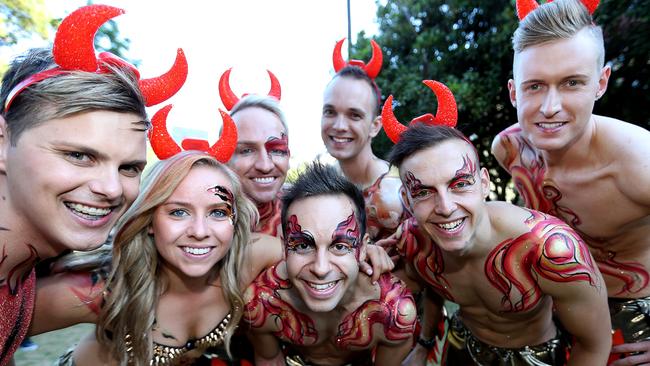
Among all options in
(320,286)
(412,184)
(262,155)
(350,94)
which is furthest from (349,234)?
(350,94)

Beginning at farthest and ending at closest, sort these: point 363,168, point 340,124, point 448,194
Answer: point 363,168, point 340,124, point 448,194

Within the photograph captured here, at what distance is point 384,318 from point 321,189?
741 millimetres

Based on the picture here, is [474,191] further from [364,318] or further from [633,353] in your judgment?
[633,353]

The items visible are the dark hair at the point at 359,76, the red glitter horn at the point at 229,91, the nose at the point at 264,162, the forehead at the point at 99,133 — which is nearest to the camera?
the forehead at the point at 99,133

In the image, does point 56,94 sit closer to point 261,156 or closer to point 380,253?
point 261,156

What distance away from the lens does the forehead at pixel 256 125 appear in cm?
305

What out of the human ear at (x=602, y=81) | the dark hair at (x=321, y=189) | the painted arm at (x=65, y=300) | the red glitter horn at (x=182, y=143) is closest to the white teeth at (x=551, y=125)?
the human ear at (x=602, y=81)

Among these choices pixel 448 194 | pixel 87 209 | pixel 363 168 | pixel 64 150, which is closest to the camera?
pixel 64 150

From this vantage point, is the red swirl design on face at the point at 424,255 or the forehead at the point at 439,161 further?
the red swirl design on face at the point at 424,255

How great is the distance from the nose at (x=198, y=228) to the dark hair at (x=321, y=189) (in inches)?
16.3

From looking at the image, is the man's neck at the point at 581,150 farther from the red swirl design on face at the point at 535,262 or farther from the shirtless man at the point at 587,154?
the red swirl design on face at the point at 535,262

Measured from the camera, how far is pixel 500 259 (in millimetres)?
2295

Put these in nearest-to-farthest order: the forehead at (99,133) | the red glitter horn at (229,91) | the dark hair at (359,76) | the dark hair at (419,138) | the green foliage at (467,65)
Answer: the forehead at (99,133) < the dark hair at (419,138) < the red glitter horn at (229,91) < the dark hair at (359,76) < the green foliage at (467,65)

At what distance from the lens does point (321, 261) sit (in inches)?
87.8
